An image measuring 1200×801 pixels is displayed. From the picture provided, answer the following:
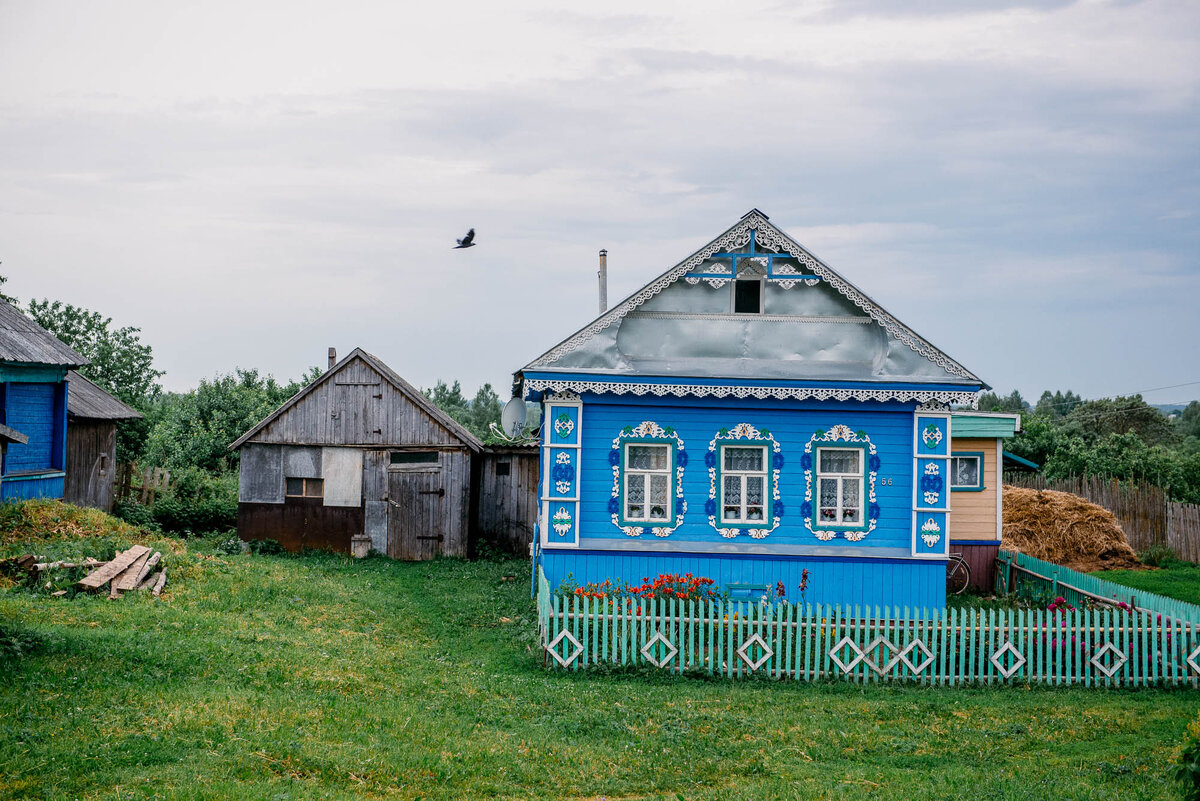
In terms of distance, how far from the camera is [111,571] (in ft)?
52.6

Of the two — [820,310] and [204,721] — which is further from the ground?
[820,310]

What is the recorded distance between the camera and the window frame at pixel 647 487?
17.6m

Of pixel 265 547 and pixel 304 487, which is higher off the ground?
A: pixel 304 487

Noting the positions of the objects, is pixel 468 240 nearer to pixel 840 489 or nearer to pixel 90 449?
pixel 840 489

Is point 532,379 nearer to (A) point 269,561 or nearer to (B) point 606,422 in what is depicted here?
(B) point 606,422

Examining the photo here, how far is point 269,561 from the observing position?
22.3 metres

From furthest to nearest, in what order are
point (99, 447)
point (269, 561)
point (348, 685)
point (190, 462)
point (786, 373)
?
point (190, 462)
point (99, 447)
point (269, 561)
point (786, 373)
point (348, 685)

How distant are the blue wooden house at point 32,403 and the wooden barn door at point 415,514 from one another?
7975mm

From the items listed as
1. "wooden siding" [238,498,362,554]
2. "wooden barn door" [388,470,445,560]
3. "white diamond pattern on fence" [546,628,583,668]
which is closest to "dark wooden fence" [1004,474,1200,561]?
"wooden barn door" [388,470,445,560]

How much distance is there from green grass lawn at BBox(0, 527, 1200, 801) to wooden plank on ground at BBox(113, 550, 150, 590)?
83cm

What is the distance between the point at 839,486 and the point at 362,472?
12.1 meters

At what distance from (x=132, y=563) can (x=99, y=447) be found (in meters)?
12.9

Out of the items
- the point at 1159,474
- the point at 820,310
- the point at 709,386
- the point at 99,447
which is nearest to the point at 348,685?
the point at 709,386

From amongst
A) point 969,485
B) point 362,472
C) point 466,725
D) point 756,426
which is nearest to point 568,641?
point 466,725
